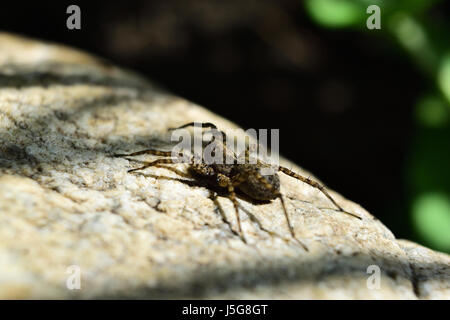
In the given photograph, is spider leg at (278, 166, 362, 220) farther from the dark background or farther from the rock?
the dark background

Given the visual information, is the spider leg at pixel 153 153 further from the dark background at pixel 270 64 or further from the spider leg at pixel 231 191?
the dark background at pixel 270 64

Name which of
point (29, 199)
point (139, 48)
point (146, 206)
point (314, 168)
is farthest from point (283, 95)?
point (29, 199)

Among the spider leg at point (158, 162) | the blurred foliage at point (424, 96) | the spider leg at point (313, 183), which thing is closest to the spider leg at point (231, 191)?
the spider leg at point (158, 162)

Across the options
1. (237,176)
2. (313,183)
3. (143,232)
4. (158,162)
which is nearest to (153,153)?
(158,162)

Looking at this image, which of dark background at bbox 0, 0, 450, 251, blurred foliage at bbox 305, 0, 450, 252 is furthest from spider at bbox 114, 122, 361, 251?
dark background at bbox 0, 0, 450, 251

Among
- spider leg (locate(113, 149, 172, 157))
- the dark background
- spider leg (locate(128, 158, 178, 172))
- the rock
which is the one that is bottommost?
the rock
